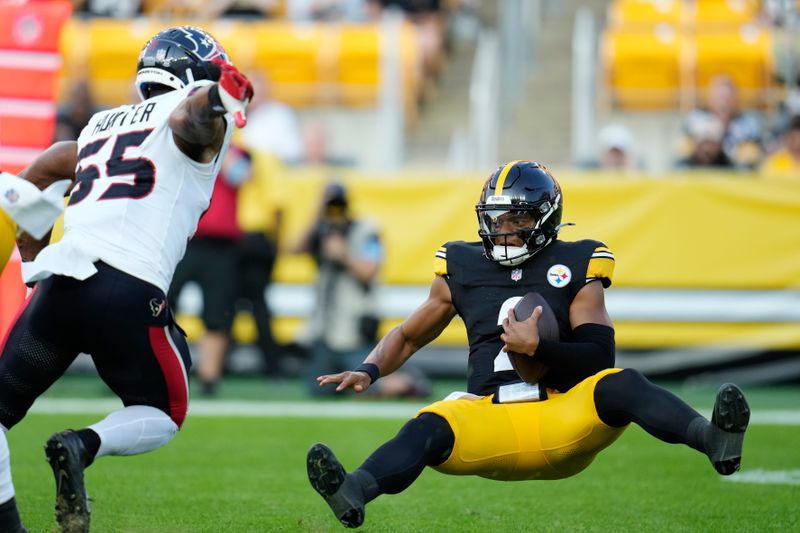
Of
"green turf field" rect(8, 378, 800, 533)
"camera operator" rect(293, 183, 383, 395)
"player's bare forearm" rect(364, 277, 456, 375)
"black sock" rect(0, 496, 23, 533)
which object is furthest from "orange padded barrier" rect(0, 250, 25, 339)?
"black sock" rect(0, 496, 23, 533)

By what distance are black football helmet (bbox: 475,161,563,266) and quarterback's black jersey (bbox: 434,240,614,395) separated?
0.06 meters

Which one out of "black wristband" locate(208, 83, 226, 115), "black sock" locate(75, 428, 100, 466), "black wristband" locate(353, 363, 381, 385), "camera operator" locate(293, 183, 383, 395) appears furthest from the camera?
"camera operator" locate(293, 183, 383, 395)

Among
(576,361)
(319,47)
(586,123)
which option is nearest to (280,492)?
(576,361)

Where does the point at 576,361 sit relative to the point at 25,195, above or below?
below

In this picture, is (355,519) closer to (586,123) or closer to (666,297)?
(666,297)

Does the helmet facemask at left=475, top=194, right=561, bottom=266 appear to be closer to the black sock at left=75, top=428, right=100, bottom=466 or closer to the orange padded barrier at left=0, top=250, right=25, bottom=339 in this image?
the black sock at left=75, top=428, right=100, bottom=466

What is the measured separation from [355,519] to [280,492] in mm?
1735

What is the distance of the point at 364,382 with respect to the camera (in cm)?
433

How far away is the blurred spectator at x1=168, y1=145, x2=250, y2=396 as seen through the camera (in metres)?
9.20

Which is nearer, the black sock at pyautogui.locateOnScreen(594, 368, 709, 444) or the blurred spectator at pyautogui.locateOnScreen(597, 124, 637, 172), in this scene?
the black sock at pyautogui.locateOnScreen(594, 368, 709, 444)

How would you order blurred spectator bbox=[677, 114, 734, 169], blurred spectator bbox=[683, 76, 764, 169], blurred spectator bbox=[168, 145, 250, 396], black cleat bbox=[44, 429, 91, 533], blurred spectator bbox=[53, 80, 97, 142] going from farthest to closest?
blurred spectator bbox=[683, 76, 764, 169] < blurred spectator bbox=[53, 80, 97, 142] < blurred spectator bbox=[677, 114, 734, 169] < blurred spectator bbox=[168, 145, 250, 396] < black cleat bbox=[44, 429, 91, 533]

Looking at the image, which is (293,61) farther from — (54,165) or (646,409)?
(646,409)

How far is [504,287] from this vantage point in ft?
14.9

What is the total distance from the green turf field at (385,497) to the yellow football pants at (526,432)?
1.62 ft
